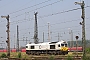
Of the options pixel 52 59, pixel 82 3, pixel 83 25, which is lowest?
pixel 52 59

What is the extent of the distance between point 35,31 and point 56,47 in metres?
Result: 10.1

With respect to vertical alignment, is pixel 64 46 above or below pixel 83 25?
below

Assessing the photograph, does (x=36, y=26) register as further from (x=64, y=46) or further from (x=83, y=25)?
(x=83, y=25)

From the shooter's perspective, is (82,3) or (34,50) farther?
(34,50)

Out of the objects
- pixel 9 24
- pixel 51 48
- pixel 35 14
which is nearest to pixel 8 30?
pixel 9 24

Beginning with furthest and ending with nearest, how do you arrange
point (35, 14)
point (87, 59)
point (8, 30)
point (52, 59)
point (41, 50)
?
point (35, 14) < point (41, 50) < point (8, 30) < point (52, 59) < point (87, 59)

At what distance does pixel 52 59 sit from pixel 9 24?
65.5 ft


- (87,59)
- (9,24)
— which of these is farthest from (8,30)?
(87,59)

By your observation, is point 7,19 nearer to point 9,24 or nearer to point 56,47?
point 9,24

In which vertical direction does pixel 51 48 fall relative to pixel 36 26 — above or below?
below

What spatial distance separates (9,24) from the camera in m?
45.4

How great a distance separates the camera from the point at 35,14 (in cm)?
6138

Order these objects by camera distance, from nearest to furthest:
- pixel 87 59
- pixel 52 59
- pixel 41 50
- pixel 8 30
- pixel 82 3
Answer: pixel 87 59 < pixel 52 59 < pixel 82 3 < pixel 8 30 < pixel 41 50

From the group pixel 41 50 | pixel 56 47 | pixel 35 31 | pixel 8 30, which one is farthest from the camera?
pixel 35 31
